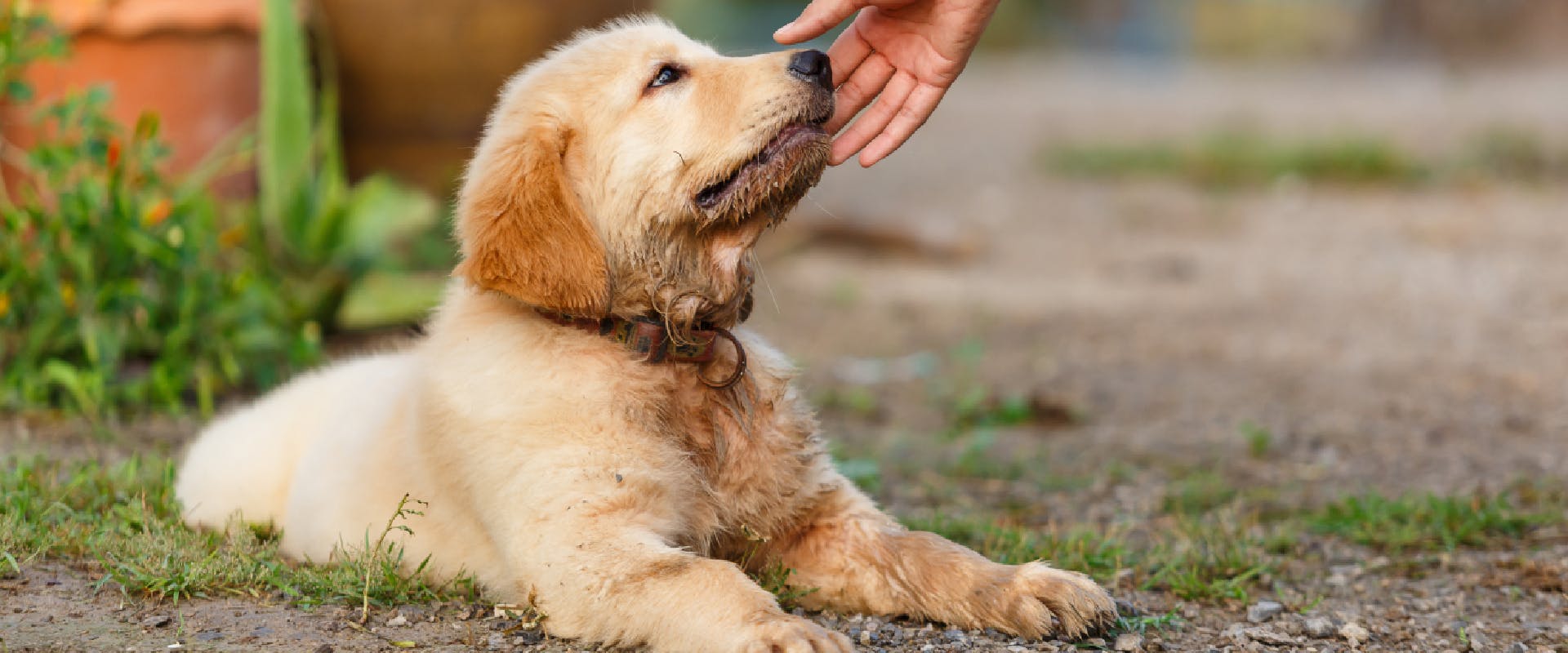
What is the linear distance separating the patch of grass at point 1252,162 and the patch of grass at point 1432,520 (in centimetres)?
734

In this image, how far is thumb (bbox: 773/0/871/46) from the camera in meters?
3.71

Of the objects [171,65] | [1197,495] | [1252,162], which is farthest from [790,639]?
[1252,162]

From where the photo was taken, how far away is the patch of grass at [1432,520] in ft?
13.0

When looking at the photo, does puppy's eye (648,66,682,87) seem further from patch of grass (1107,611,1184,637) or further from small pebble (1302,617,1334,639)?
small pebble (1302,617,1334,639)

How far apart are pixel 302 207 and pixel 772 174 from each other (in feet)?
11.4

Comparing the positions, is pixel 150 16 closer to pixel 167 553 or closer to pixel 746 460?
pixel 167 553

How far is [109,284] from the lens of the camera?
16.8ft

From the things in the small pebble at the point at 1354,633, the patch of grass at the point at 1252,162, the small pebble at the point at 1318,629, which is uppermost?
the small pebble at the point at 1354,633

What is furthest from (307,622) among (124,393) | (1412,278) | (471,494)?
(1412,278)

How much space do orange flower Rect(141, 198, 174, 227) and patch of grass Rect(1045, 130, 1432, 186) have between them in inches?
320

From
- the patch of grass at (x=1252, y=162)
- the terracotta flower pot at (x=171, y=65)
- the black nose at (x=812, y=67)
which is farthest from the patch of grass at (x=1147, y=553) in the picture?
the patch of grass at (x=1252, y=162)

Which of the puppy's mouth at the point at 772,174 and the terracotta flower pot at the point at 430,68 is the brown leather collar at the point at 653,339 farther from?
the terracotta flower pot at the point at 430,68

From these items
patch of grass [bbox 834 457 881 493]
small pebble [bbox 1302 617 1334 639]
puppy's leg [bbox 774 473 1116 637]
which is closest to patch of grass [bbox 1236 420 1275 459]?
patch of grass [bbox 834 457 881 493]

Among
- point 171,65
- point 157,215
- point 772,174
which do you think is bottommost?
point 157,215
